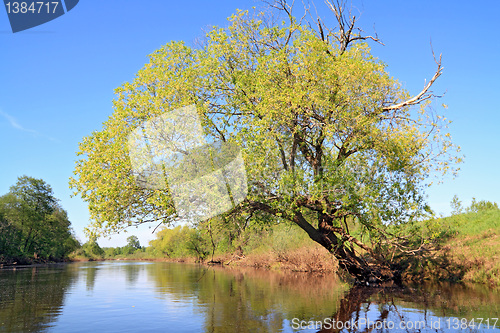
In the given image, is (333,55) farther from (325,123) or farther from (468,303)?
A: (468,303)

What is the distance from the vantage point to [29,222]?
3627 inches

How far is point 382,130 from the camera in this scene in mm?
23203

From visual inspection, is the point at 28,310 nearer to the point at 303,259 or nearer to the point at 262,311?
the point at 262,311

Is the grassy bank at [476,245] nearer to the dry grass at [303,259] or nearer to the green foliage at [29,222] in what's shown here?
the dry grass at [303,259]

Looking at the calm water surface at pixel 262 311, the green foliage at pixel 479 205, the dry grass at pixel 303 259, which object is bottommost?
the calm water surface at pixel 262 311

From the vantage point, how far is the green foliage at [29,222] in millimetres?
84562

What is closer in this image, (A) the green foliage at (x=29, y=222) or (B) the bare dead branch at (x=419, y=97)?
(B) the bare dead branch at (x=419, y=97)

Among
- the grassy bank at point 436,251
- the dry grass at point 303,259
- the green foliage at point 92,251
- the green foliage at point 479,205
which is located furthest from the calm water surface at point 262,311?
the green foliage at point 92,251

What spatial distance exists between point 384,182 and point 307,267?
864 inches

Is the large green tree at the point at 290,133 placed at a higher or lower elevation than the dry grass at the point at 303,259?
higher

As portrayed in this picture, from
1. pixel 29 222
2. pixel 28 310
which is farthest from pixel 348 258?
pixel 29 222

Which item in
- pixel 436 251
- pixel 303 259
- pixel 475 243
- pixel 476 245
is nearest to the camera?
pixel 476 245

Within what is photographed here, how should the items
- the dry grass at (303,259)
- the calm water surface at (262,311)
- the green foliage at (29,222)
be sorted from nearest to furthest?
the calm water surface at (262,311), the dry grass at (303,259), the green foliage at (29,222)

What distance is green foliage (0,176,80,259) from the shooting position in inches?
3329
